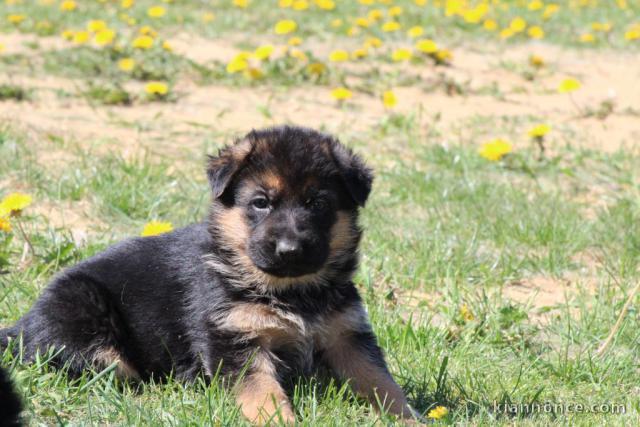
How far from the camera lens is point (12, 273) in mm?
4352

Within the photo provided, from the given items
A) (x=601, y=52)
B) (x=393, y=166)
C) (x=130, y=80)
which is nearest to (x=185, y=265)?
(x=393, y=166)

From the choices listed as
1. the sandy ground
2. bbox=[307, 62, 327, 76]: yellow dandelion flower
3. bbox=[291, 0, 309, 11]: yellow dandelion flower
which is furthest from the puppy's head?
bbox=[291, 0, 309, 11]: yellow dandelion flower

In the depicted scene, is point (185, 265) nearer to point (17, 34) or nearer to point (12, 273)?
point (12, 273)

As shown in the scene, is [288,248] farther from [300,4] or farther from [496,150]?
[300,4]

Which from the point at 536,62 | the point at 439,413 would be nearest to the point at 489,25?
the point at 536,62

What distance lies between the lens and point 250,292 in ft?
11.6

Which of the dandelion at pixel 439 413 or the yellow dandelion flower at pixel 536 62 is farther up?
the yellow dandelion flower at pixel 536 62

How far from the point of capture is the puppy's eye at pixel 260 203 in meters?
3.54

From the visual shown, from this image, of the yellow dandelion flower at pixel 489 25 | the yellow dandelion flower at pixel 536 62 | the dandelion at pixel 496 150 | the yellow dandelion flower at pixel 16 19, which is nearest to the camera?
the dandelion at pixel 496 150

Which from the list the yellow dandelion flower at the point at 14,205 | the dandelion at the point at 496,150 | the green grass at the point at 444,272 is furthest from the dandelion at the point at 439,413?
the dandelion at the point at 496,150

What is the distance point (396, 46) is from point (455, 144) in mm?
2799

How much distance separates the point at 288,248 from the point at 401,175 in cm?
263

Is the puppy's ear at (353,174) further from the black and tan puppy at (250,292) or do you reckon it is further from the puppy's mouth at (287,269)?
the puppy's mouth at (287,269)

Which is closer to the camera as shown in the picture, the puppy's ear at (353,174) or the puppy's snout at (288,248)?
the puppy's snout at (288,248)
